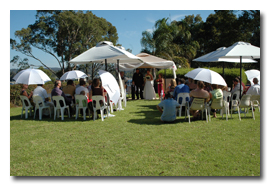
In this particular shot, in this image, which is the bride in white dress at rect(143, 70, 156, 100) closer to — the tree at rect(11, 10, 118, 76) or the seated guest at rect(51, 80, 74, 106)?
the seated guest at rect(51, 80, 74, 106)

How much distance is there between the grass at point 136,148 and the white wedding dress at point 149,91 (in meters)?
6.71

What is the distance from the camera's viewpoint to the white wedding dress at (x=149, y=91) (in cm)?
1423

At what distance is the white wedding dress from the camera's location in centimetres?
1423

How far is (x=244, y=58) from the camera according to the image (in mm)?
11195

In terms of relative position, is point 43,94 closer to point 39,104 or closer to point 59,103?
point 39,104

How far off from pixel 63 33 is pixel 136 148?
29.2 metres

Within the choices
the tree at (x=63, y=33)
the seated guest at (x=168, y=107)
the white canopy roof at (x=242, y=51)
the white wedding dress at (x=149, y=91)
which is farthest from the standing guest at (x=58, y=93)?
the tree at (x=63, y=33)

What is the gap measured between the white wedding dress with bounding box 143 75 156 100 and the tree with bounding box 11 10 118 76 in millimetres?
17599

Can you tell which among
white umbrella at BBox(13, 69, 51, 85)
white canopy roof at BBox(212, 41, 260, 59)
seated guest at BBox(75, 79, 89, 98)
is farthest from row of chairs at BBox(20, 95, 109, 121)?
white canopy roof at BBox(212, 41, 260, 59)

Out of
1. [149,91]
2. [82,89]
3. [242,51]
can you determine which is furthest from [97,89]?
[149,91]

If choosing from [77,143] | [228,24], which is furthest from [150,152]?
[228,24]

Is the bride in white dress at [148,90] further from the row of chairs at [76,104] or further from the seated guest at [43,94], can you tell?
the seated guest at [43,94]

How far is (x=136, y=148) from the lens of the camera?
16.1 feet

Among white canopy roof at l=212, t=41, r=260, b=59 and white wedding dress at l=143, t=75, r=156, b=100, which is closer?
white canopy roof at l=212, t=41, r=260, b=59
